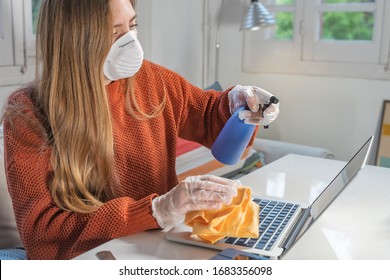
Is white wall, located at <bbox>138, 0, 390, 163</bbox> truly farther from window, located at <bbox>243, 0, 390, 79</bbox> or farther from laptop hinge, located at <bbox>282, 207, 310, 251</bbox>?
laptop hinge, located at <bbox>282, 207, 310, 251</bbox>

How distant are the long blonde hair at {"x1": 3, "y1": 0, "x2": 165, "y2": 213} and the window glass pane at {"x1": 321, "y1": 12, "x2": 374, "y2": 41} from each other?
6.12ft

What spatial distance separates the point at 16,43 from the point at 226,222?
142 centimetres

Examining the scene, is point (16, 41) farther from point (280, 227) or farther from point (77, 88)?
point (280, 227)

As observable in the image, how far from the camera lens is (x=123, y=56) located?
3.91ft

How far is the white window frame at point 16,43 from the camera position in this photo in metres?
1.95

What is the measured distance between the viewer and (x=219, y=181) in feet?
3.11

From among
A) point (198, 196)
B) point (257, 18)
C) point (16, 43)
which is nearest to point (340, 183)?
point (198, 196)

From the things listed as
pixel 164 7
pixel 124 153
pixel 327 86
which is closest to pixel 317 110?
pixel 327 86

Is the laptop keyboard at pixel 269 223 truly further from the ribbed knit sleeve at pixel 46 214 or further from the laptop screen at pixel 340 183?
the ribbed knit sleeve at pixel 46 214

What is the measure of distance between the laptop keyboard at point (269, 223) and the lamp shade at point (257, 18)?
1595 mm

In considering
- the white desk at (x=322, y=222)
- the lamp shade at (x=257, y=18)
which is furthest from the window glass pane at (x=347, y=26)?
the white desk at (x=322, y=222)

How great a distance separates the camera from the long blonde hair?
1.10 meters

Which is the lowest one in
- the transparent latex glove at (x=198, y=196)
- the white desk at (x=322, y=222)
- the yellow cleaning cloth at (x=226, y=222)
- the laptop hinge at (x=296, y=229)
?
the white desk at (x=322, y=222)

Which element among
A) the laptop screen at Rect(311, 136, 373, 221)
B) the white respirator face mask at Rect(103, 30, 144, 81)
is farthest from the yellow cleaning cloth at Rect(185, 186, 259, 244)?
the white respirator face mask at Rect(103, 30, 144, 81)
